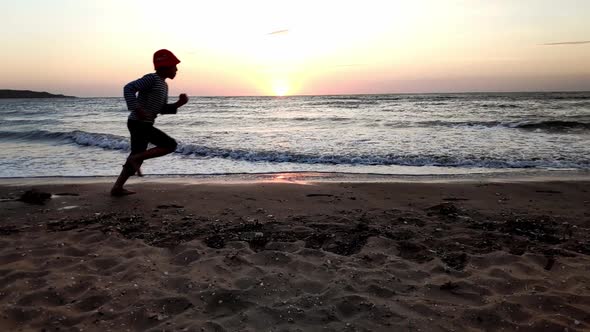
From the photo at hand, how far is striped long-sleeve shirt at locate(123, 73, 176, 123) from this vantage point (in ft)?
17.4

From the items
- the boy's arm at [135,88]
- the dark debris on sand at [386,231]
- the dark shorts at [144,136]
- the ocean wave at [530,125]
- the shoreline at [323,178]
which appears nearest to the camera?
the dark debris on sand at [386,231]

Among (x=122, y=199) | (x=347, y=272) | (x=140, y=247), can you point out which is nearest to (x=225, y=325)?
(x=347, y=272)

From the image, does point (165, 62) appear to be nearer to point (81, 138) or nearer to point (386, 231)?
point (386, 231)

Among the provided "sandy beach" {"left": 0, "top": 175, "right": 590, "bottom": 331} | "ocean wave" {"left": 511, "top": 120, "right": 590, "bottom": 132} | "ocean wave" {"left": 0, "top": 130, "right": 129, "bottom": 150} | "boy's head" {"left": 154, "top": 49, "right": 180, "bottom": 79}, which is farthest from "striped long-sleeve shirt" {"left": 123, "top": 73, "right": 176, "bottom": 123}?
"ocean wave" {"left": 511, "top": 120, "right": 590, "bottom": 132}

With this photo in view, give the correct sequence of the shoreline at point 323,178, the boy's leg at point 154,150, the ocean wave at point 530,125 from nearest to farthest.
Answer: the boy's leg at point 154,150 < the shoreline at point 323,178 < the ocean wave at point 530,125

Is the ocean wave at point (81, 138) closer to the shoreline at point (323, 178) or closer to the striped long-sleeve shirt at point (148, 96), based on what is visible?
the shoreline at point (323, 178)

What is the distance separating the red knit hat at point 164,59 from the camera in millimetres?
5383

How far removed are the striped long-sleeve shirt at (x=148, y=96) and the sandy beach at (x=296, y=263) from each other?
1204 mm

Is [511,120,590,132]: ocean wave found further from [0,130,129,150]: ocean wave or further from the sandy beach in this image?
[0,130,129,150]: ocean wave

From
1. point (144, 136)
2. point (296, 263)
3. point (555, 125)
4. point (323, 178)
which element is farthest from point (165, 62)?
point (555, 125)

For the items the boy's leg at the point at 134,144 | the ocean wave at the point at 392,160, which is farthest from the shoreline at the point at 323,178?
the boy's leg at the point at 134,144

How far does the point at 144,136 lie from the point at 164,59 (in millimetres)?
1110

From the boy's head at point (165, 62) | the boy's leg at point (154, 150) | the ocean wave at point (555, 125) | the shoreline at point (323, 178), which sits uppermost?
the boy's head at point (165, 62)

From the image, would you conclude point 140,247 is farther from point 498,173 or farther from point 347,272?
point 498,173
